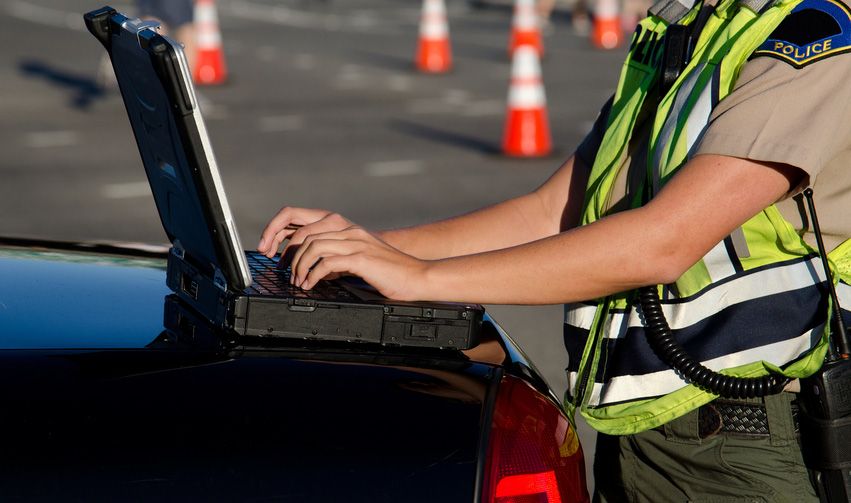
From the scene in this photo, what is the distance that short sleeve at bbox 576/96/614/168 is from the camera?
2.55 metres

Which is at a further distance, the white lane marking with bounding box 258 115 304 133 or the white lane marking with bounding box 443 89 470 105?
the white lane marking with bounding box 443 89 470 105

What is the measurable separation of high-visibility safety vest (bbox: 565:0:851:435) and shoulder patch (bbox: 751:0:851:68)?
0.08 ft

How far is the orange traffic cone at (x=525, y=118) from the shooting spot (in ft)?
33.2

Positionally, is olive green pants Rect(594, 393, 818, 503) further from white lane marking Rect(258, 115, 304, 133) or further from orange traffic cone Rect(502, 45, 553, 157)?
white lane marking Rect(258, 115, 304, 133)

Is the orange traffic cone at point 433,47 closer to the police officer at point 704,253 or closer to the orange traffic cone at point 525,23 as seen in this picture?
the orange traffic cone at point 525,23

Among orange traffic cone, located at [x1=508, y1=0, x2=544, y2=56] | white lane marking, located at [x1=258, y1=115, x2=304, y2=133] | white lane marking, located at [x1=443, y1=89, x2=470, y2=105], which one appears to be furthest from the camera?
orange traffic cone, located at [x1=508, y1=0, x2=544, y2=56]

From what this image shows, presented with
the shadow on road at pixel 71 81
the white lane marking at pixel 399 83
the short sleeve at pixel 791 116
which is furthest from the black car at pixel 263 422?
the white lane marking at pixel 399 83

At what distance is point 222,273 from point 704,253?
75 centimetres

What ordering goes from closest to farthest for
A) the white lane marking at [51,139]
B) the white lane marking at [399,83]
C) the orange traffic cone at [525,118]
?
the orange traffic cone at [525,118]
the white lane marking at [51,139]
the white lane marking at [399,83]

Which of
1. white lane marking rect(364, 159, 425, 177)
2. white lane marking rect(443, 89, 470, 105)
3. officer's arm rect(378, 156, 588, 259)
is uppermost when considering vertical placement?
white lane marking rect(443, 89, 470, 105)

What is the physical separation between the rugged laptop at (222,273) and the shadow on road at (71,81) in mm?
10324

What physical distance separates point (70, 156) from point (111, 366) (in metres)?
8.24

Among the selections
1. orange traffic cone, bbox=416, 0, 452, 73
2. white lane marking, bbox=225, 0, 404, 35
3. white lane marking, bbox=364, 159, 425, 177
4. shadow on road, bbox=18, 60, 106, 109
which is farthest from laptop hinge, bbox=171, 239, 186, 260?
white lane marking, bbox=225, 0, 404, 35

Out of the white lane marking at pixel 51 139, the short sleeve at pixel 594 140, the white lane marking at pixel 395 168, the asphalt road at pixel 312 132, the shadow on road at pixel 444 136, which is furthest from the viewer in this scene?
the shadow on road at pixel 444 136
